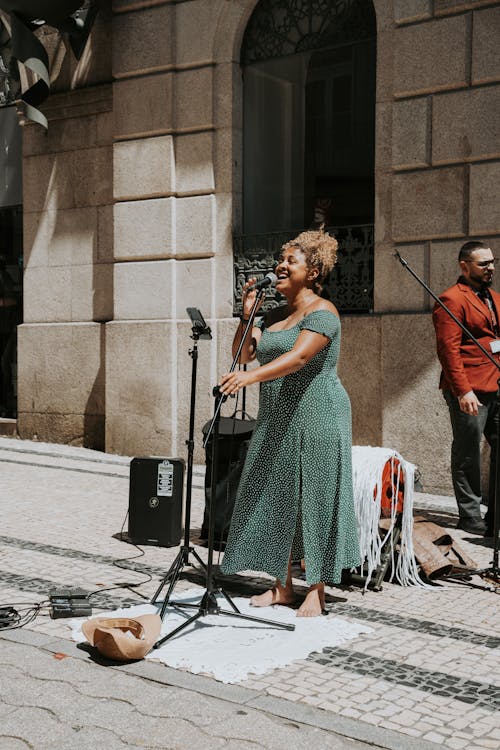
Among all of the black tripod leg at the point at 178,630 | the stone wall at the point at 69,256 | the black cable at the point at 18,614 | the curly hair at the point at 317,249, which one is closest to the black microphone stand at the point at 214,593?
the black tripod leg at the point at 178,630

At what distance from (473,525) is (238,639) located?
345 cm

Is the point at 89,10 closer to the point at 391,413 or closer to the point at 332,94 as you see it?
the point at 332,94

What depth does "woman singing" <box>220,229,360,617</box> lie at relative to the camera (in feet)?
16.5

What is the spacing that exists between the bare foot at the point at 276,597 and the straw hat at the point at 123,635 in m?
0.84

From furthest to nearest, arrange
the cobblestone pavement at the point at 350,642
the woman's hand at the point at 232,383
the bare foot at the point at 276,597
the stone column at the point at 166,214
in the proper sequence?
the stone column at the point at 166,214 < the bare foot at the point at 276,597 < the woman's hand at the point at 232,383 < the cobblestone pavement at the point at 350,642

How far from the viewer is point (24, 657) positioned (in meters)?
4.23

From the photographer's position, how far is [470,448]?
766cm

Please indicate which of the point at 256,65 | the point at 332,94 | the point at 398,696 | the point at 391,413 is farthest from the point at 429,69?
the point at 398,696

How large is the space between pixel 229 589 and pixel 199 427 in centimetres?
542

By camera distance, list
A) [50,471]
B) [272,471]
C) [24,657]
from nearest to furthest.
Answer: [24,657] → [272,471] → [50,471]

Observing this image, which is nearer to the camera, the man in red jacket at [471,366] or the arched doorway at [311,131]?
the man in red jacket at [471,366]

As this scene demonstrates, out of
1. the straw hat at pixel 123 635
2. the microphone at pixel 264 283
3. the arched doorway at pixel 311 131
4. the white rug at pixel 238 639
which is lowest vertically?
the white rug at pixel 238 639

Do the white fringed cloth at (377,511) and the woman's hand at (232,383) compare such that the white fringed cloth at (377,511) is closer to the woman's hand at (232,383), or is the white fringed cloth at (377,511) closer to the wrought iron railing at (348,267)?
the woman's hand at (232,383)

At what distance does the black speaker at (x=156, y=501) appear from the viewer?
684 cm
